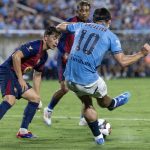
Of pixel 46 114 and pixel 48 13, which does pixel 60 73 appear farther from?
pixel 48 13

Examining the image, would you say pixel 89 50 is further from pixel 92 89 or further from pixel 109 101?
pixel 109 101

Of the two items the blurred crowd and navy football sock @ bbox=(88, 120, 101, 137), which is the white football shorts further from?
the blurred crowd

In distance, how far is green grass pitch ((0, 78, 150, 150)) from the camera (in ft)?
31.7

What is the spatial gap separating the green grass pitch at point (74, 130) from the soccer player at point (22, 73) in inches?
18.9

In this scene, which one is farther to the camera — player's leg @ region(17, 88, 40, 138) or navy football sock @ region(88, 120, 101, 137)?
player's leg @ region(17, 88, 40, 138)

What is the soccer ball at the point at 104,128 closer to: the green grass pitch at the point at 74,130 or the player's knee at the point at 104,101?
the green grass pitch at the point at 74,130

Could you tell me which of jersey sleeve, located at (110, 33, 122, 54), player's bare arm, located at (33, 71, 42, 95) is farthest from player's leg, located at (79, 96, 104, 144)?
player's bare arm, located at (33, 71, 42, 95)

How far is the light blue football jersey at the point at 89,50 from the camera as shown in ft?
30.6

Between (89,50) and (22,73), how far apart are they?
1.40 metres

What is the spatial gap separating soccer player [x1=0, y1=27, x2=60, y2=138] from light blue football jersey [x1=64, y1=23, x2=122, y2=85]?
90 cm

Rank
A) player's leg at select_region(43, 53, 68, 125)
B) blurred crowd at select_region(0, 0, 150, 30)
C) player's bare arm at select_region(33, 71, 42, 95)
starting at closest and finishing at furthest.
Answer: player's bare arm at select_region(33, 71, 42, 95) < player's leg at select_region(43, 53, 68, 125) < blurred crowd at select_region(0, 0, 150, 30)

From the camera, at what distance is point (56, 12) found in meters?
A: 27.7

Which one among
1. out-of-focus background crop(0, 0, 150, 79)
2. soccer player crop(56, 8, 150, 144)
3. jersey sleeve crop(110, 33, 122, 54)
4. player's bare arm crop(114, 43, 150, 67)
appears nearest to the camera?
player's bare arm crop(114, 43, 150, 67)

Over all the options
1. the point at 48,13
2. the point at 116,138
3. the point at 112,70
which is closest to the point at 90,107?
the point at 116,138
